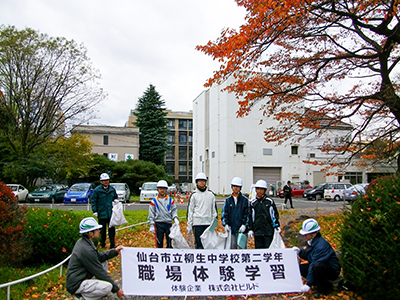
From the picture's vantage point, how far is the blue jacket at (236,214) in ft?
22.3

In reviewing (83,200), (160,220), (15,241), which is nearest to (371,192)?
(160,220)

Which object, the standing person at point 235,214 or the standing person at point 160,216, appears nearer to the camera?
the standing person at point 235,214

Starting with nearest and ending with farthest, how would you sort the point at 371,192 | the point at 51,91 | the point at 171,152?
the point at 371,192
the point at 51,91
the point at 171,152

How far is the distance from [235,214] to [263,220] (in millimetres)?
559

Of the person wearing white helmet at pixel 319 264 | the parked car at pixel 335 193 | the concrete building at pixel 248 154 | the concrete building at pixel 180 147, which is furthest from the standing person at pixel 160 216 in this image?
the concrete building at pixel 180 147

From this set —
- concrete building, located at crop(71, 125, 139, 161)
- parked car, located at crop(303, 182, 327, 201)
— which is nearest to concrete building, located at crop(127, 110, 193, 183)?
concrete building, located at crop(71, 125, 139, 161)

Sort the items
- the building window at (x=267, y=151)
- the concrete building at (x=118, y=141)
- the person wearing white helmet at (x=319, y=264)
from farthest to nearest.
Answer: the concrete building at (x=118, y=141)
the building window at (x=267, y=151)
the person wearing white helmet at (x=319, y=264)

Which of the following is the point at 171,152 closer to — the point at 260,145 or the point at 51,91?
the point at 260,145

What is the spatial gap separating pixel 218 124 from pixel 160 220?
37.9 metres

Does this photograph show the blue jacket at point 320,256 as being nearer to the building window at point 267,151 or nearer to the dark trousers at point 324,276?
the dark trousers at point 324,276

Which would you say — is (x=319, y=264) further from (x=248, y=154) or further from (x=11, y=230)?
(x=248, y=154)

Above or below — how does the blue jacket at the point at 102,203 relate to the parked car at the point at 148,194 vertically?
above

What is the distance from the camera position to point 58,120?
3008 centimetres

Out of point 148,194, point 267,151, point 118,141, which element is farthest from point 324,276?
point 118,141
